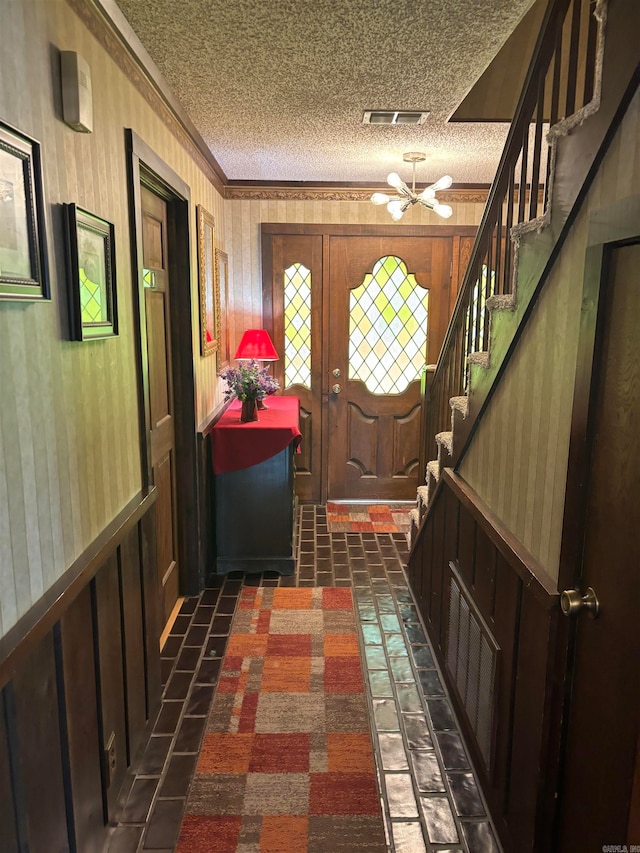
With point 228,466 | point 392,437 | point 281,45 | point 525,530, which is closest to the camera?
point 525,530

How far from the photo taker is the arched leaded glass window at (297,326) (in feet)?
15.9

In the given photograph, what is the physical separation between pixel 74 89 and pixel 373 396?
3.69 m

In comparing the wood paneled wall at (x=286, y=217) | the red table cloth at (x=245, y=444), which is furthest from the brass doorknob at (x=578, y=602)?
the wood paneled wall at (x=286, y=217)

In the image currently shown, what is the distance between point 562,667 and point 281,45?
2179 millimetres

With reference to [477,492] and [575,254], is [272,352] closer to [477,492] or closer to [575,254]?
[477,492]

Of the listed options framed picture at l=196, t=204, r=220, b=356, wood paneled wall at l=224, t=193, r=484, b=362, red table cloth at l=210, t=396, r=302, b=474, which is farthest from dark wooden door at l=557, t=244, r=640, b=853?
wood paneled wall at l=224, t=193, r=484, b=362

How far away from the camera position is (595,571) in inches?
52.7

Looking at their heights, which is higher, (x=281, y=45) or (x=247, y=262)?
(x=281, y=45)

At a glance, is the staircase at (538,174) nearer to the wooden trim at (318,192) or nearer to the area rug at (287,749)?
the area rug at (287,749)

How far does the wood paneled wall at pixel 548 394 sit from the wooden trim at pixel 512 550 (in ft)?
0.08

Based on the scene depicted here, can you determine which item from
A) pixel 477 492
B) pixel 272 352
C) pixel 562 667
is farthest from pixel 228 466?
pixel 562 667

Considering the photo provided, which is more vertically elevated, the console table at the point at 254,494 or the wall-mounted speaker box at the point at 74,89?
the wall-mounted speaker box at the point at 74,89

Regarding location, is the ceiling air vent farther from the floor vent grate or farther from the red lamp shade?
the floor vent grate

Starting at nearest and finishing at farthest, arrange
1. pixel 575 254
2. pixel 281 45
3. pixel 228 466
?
pixel 575 254 → pixel 281 45 → pixel 228 466
